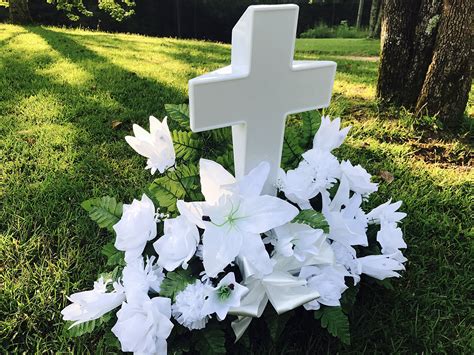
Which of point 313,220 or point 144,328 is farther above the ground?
point 313,220

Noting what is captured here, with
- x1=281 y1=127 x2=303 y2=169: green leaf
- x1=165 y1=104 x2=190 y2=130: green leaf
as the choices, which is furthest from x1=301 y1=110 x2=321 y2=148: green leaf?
x1=165 y1=104 x2=190 y2=130: green leaf

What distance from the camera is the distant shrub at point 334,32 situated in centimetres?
1386

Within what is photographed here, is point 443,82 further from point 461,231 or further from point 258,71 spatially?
point 258,71

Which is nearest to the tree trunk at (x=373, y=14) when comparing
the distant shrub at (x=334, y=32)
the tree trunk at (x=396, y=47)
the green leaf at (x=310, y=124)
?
the distant shrub at (x=334, y=32)

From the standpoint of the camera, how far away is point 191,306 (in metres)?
1.36

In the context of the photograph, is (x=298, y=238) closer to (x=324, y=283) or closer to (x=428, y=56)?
(x=324, y=283)

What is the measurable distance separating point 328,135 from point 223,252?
700 mm

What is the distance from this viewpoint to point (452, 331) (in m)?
1.77

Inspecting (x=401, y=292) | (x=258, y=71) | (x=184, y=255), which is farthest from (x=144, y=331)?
(x=401, y=292)

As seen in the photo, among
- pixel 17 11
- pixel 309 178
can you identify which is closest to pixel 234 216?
pixel 309 178

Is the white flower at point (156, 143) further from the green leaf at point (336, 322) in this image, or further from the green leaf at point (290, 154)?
the green leaf at point (336, 322)

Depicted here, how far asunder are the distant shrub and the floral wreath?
12868 mm

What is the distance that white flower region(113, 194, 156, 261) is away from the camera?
4.80 ft

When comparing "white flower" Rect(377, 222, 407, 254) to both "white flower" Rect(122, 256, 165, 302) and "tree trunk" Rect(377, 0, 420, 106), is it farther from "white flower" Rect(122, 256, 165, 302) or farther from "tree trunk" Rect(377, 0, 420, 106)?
"tree trunk" Rect(377, 0, 420, 106)
